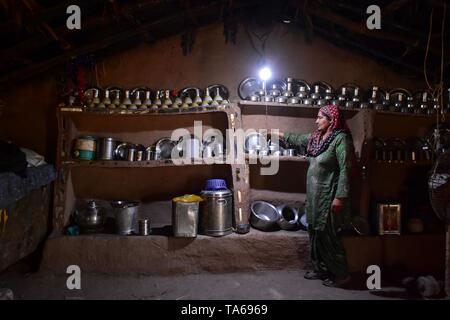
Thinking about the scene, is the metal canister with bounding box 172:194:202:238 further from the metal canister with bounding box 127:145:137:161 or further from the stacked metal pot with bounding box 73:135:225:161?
the metal canister with bounding box 127:145:137:161

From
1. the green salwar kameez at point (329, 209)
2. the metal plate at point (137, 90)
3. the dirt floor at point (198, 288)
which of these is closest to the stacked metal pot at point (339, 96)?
the green salwar kameez at point (329, 209)


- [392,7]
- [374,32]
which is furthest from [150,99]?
[392,7]

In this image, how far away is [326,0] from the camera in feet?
13.9

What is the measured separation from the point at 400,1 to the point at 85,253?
5188mm

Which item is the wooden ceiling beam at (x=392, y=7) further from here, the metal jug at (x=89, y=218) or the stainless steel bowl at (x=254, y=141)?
the metal jug at (x=89, y=218)

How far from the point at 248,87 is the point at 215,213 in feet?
7.13

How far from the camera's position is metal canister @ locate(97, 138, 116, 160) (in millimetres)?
4434

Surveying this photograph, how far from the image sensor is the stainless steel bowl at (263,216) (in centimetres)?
433

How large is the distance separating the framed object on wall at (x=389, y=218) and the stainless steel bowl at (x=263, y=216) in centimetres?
143

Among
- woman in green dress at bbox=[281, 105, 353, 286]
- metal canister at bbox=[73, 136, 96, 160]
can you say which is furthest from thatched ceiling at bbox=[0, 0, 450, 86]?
woman in green dress at bbox=[281, 105, 353, 286]

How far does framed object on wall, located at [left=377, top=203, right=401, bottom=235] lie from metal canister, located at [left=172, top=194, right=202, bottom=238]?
2612mm

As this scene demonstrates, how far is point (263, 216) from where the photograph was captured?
470cm

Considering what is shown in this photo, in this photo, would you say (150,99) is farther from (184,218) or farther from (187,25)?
(184,218)

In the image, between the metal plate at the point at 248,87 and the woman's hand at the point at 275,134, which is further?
the metal plate at the point at 248,87
